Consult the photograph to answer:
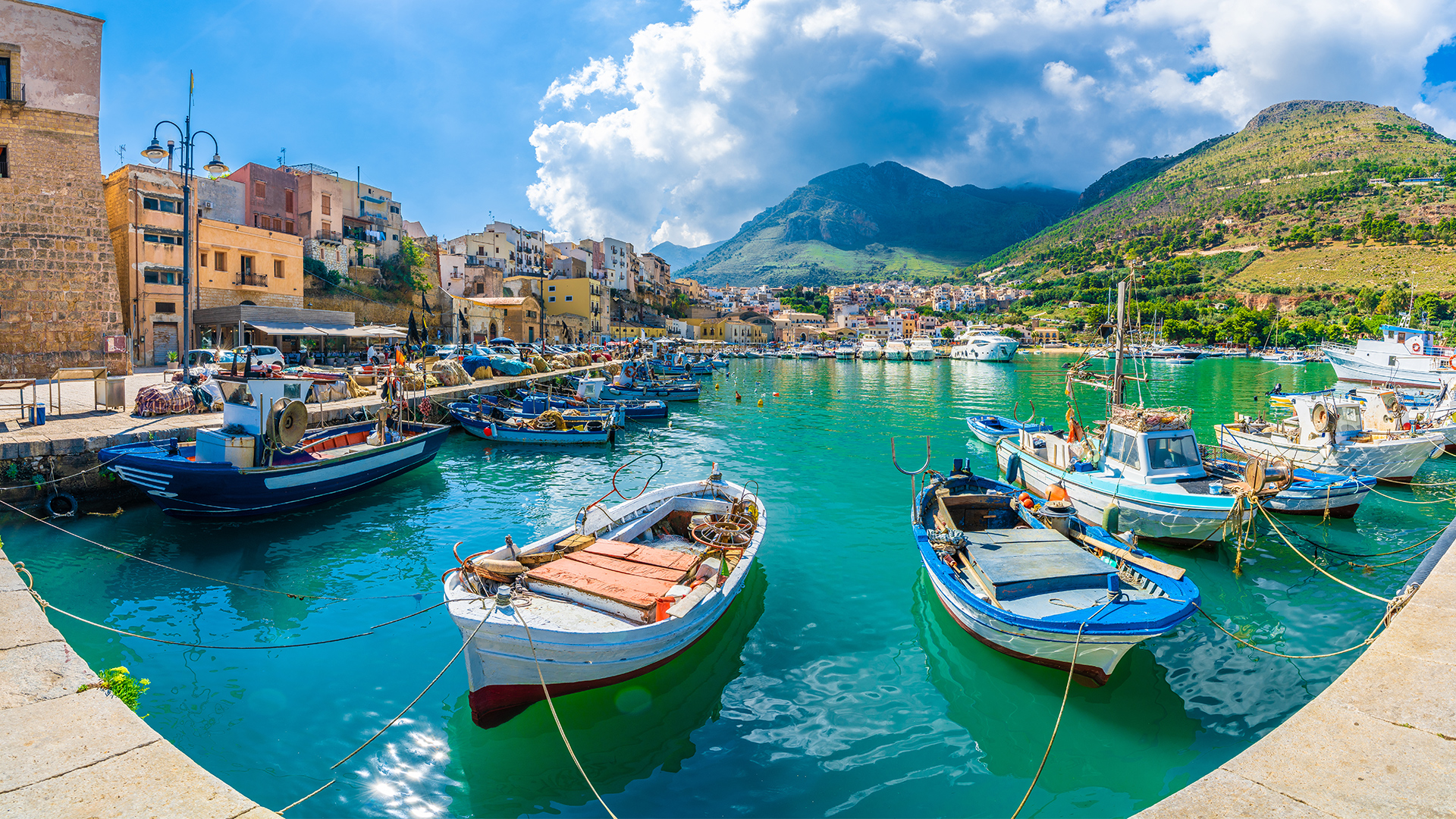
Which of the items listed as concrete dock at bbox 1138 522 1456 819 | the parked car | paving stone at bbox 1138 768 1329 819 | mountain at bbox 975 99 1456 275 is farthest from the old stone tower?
mountain at bbox 975 99 1456 275

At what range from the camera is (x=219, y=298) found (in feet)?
106

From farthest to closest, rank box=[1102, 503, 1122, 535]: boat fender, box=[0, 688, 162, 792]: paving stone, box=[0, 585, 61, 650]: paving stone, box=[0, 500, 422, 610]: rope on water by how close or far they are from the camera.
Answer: box=[1102, 503, 1122, 535]: boat fender < box=[0, 500, 422, 610]: rope on water < box=[0, 585, 61, 650]: paving stone < box=[0, 688, 162, 792]: paving stone

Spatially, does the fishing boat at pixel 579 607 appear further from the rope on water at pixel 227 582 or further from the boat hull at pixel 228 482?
the boat hull at pixel 228 482

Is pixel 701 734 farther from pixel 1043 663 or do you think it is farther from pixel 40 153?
pixel 40 153

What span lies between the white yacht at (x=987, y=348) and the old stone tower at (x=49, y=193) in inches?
3695

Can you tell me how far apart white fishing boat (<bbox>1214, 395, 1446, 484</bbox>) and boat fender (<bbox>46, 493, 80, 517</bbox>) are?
25331 mm

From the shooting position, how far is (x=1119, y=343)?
1431 cm

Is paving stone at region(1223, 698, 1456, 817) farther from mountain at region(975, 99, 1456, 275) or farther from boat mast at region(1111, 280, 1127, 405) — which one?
mountain at region(975, 99, 1456, 275)

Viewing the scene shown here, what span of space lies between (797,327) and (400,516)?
12600cm

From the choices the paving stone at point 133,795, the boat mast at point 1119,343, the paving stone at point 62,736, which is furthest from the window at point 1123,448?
the paving stone at point 62,736

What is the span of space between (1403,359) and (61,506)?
172ft

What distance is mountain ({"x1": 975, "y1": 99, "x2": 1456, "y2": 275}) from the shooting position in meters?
106

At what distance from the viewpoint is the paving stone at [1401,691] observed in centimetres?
341

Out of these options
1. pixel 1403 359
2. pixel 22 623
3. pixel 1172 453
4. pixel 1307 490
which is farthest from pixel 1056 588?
Answer: pixel 1403 359
